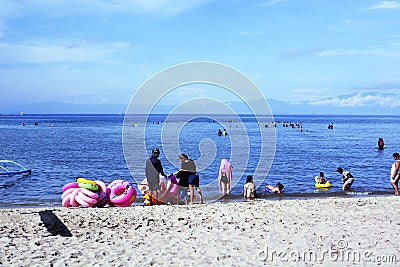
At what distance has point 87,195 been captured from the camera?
1400 centimetres

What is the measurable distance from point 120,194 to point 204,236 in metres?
5.51

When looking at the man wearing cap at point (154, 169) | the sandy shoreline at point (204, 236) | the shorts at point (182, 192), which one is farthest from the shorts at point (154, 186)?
the sandy shoreline at point (204, 236)

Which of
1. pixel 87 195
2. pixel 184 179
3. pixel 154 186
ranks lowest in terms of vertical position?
pixel 87 195

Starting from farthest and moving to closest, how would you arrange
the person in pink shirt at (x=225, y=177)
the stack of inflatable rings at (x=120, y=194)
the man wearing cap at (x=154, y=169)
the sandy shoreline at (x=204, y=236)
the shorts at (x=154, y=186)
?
1. the person in pink shirt at (x=225, y=177)
2. the stack of inflatable rings at (x=120, y=194)
3. the shorts at (x=154, y=186)
4. the man wearing cap at (x=154, y=169)
5. the sandy shoreline at (x=204, y=236)

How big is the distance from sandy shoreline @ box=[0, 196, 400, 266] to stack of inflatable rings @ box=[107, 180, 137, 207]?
4.31ft

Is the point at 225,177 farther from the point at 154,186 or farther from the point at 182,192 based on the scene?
the point at 154,186

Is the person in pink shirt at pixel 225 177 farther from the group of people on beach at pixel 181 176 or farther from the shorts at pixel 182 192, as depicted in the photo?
the shorts at pixel 182 192

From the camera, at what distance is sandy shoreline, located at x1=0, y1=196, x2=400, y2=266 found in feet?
26.9

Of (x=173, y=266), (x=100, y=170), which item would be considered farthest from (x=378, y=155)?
(x=173, y=266)

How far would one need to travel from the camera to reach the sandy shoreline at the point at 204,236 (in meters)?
8.20

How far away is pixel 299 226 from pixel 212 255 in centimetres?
306

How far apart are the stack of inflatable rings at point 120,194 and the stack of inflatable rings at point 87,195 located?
0.26 meters

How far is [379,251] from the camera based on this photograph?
855cm

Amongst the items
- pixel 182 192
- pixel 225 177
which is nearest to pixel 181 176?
pixel 182 192
